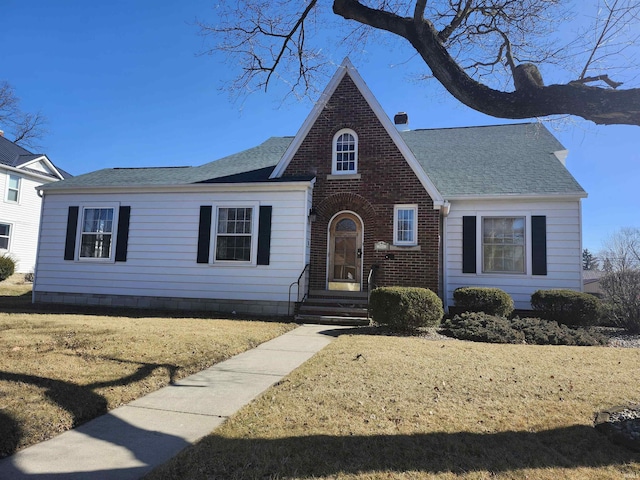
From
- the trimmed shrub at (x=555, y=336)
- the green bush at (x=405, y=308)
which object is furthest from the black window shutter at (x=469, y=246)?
the green bush at (x=405, y=308)

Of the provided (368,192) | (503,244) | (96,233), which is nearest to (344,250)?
(368,192)

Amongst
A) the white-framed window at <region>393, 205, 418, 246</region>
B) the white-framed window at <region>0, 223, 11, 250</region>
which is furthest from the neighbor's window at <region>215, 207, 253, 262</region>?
the white-framed window at <region>0, 223, 11, 250</region>

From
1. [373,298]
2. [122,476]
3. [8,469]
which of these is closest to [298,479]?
[122,476]

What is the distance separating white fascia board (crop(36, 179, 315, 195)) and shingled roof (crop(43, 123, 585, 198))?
4.6 inches

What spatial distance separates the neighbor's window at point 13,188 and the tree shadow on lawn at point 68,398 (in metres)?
23.3

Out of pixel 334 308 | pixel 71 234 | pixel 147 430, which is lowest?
pixel 147 430

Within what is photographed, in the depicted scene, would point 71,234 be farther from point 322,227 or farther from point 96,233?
point 322,227

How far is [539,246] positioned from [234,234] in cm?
901

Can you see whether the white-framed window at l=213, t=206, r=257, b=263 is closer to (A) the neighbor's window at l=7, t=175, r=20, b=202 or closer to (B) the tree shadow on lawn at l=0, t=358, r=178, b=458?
(B) the tree shadow on lawn at l=0, t=358, r=178, b=458

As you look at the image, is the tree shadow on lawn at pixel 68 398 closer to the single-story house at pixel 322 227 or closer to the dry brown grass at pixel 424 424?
the dry brown grass at pixel 424 424

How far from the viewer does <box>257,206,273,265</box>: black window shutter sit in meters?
12.4

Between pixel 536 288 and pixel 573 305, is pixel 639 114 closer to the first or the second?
pixel 573 305

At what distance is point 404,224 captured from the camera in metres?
12.6

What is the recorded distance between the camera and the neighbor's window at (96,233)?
13.9 metres
